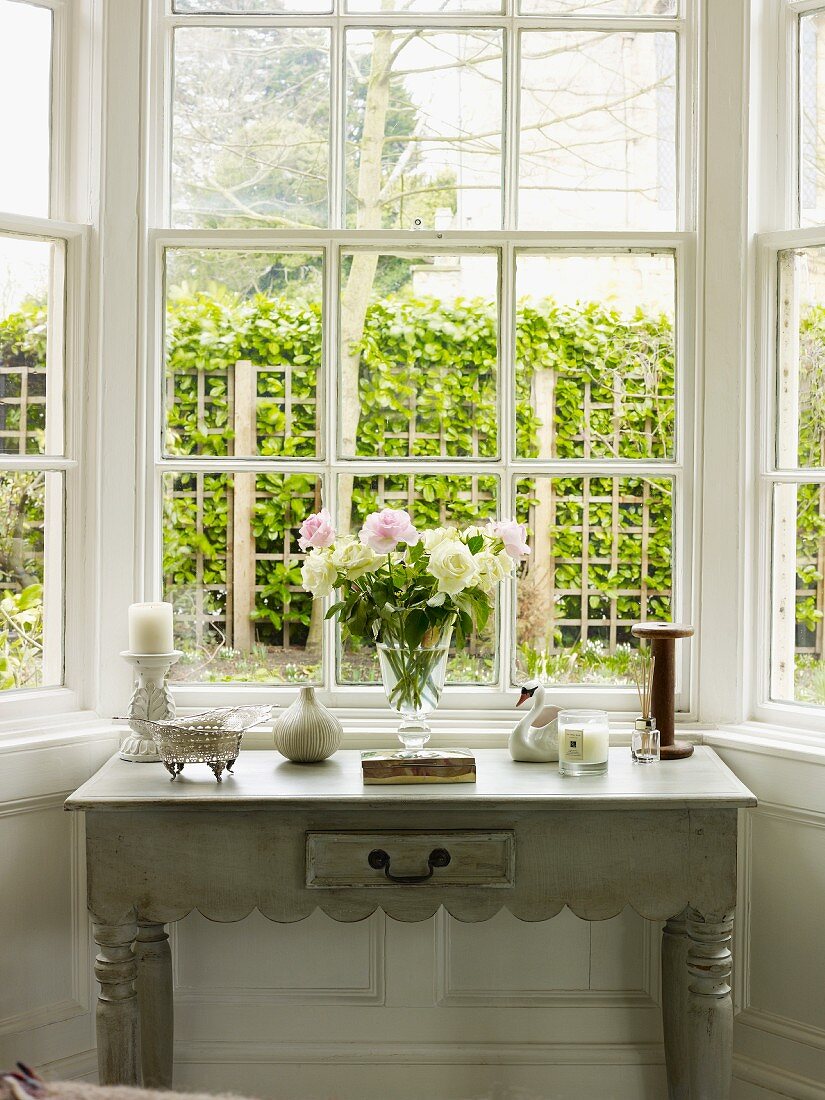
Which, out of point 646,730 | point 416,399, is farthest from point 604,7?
point 646,730

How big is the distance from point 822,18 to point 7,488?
2.23 metres

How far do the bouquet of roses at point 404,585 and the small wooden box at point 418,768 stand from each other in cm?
18

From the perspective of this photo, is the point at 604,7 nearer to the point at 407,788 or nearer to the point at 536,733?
the point at 536,733

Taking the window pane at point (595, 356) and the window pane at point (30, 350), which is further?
the window pane at point (595, 356)

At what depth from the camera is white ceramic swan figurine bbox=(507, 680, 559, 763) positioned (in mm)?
2322

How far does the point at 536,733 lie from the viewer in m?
2.33

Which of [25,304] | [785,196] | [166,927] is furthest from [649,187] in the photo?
[166,927]

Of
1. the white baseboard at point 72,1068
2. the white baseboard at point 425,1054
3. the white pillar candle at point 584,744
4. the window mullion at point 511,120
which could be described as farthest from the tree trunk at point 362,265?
the white baseboard at point 72,1068

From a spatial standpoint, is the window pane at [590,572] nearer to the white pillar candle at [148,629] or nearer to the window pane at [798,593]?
the window pane at [798,593]

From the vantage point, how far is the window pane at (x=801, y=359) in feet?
8.11

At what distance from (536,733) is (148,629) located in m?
0.90

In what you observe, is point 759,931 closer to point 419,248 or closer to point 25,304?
point 419,248

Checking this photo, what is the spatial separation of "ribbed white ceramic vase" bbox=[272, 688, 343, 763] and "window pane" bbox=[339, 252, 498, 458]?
66 cm

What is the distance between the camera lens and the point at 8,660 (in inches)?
97.6
